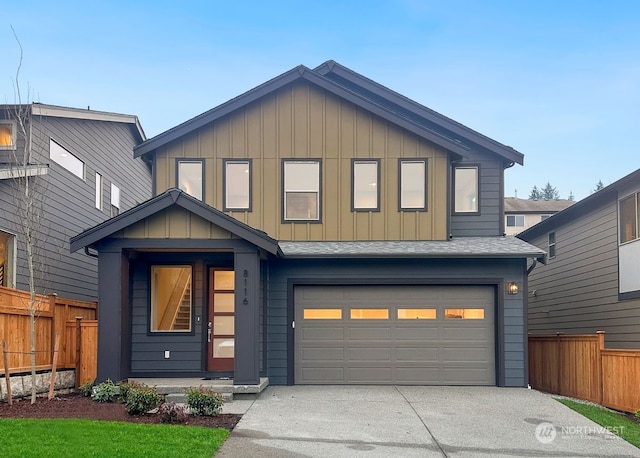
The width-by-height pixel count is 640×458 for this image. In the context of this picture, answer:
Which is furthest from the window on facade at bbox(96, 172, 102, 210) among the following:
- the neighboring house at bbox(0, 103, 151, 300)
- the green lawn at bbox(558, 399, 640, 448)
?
the green lawn at bbox(558, 399, 640, 448)

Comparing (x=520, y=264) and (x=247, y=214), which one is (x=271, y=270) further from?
(x=520, y=264)

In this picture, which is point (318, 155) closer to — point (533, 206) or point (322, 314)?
point (322, 314)

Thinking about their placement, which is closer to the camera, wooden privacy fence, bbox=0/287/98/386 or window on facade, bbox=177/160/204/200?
wooden privacy fence, bbox=0/287/98/386

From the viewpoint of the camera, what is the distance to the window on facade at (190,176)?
44.1ft

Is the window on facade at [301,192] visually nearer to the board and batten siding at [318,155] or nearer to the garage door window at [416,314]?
the board and batten siding at [318,155]

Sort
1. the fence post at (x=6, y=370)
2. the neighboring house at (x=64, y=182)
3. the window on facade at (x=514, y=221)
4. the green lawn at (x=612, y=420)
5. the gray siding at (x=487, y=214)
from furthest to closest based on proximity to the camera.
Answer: the window on facade at (x=514, y=221), the gray siding at (x=487, y=214), the neighboring house at (x=64, y=182), the fence post at (x=6, y=370), the green lawn at (x=612, y=420)

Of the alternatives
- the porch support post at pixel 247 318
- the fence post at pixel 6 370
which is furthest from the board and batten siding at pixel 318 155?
the fence post at pixel 6 370

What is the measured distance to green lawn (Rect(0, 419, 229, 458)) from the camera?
645 cm

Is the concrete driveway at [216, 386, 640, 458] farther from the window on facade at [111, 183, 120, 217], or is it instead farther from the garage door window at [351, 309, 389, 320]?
the window on facade at [111, 183, 120, 217]

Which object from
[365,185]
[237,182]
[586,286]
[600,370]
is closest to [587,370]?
[600,370]

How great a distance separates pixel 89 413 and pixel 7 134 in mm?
7606

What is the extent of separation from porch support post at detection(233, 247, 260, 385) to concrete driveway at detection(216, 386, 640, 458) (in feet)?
1.75

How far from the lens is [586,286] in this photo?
15.7 meters

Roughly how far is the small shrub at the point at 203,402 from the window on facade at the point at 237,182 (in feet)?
18.0
